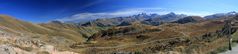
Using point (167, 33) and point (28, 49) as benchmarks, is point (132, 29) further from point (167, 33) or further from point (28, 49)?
point (28, 49)

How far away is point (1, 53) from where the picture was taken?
1079 inches

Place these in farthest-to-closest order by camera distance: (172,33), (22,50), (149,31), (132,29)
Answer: (132,29) < (149,31) < (172,33) < (22,50)

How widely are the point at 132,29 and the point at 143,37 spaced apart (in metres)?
39.4

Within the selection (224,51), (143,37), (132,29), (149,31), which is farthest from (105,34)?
(224,51)

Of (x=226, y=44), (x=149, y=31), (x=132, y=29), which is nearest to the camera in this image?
(x=226, y=44)

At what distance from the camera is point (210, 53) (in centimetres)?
2394

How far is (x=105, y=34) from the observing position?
181375 mm

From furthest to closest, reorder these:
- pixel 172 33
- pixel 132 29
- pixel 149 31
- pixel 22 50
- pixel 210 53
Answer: pixel 132 29, pixel 149 31, pixel 172 33, pixel 22 50, pixel 210 53

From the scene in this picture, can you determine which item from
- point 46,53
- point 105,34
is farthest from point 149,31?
point 46,53

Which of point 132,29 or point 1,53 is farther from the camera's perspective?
point 132,29

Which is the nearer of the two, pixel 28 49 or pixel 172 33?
pixel 28 49

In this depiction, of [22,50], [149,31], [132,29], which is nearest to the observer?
[22,50]

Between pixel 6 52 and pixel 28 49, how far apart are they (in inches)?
252

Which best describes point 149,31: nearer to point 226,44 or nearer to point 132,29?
point 132,29
